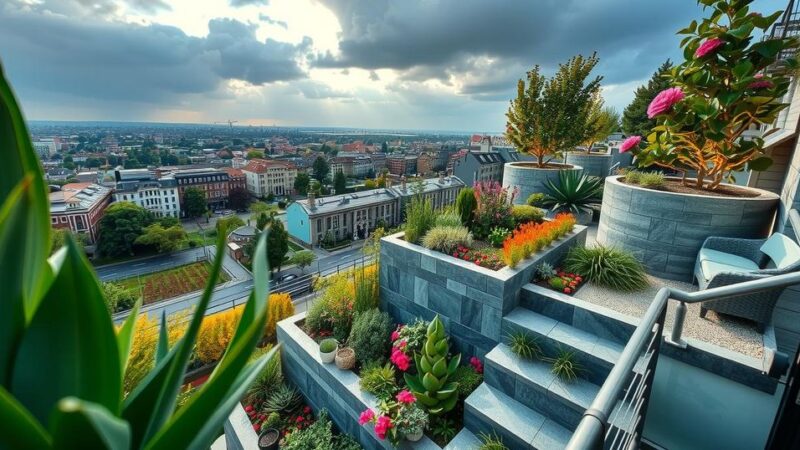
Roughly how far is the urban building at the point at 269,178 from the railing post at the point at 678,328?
5823cm

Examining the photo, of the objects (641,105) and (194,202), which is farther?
(194,202)

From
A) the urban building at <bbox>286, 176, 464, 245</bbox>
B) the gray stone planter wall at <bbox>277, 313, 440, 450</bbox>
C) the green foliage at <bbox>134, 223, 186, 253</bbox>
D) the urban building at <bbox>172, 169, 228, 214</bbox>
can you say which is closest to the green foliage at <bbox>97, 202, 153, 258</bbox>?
the green foliage at <bbox>134, 223, 186, 253</bbox>

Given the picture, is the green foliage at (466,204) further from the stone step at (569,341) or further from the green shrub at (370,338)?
the green shrub at (370,338)

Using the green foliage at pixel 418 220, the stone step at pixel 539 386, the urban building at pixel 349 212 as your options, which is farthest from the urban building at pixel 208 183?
the stone step at pixel 539 386

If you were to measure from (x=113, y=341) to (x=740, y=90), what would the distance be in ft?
18.8

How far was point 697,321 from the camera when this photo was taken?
326 centimetres

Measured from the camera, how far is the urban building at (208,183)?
45000 mm

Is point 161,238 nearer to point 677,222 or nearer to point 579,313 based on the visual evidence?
point 579,313

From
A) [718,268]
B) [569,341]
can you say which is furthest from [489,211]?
[718,268]

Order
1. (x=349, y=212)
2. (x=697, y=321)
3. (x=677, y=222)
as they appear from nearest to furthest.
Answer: (x=697, y=321)
(x=677, y=222)
(x=349, y=212)

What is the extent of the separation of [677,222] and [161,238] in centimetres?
3383

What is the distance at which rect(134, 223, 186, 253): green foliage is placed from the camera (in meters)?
28.2

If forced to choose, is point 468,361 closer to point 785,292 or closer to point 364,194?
point 785,292

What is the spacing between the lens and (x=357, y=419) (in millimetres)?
3906
